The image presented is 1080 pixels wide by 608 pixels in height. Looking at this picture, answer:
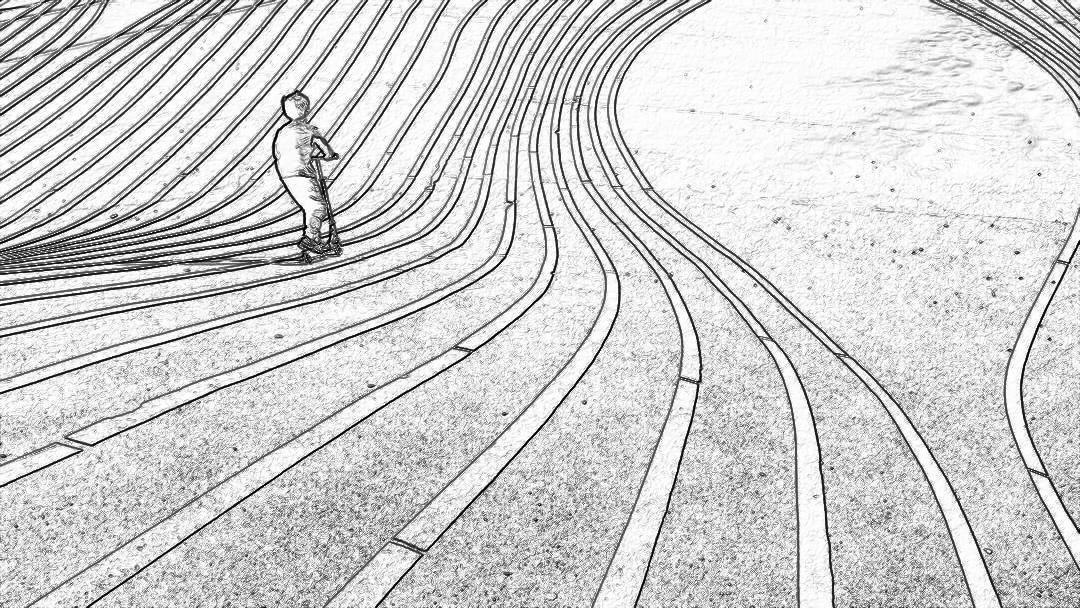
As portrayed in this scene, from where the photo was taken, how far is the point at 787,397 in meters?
5.92

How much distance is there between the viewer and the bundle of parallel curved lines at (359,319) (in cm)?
479

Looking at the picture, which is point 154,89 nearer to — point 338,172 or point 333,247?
point 338,172

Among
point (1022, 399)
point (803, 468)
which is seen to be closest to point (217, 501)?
point (803, 468)

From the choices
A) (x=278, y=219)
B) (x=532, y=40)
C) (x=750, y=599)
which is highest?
(x=532, y=40)

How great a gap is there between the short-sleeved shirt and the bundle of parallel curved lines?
875 millimetres

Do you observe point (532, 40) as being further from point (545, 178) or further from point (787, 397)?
point (787, 397)

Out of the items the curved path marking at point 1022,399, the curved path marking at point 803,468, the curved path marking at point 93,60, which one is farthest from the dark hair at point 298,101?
the curved path marking at point 1022,399

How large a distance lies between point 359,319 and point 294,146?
1.45 meters

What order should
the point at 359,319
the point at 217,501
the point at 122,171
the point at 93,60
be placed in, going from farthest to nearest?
the point at 93,60 < the point at 122,171 < the point at 359,319 < the point at 217,501

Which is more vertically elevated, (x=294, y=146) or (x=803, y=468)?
(x=294, y=146)

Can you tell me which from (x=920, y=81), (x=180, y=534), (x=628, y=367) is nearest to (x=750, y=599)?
(x=628, y=367)

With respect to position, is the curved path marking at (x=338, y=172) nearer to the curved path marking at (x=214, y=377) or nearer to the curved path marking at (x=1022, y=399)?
the curved path marking at (x=214, y=377)

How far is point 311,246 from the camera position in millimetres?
7332

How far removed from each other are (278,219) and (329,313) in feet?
6.62
